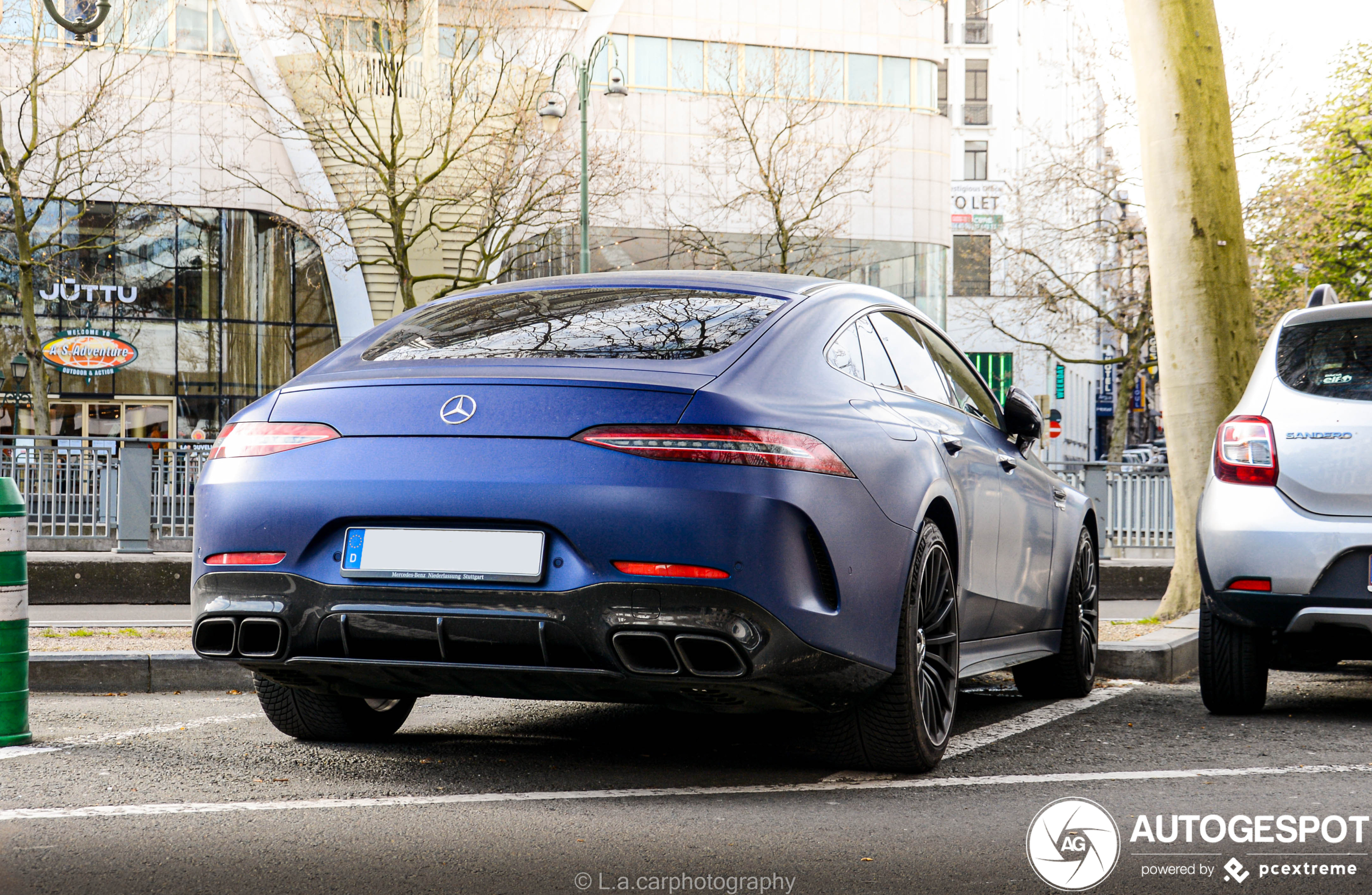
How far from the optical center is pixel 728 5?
37.8 meters

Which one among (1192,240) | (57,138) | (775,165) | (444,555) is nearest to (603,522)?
(444,555)

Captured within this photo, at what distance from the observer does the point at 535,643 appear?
3.64 m

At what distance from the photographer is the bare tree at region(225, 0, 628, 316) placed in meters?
24.4

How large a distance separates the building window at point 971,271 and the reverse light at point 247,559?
51.5m

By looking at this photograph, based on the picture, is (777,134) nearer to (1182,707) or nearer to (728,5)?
(728,5)

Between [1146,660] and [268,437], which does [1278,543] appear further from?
[268,437]

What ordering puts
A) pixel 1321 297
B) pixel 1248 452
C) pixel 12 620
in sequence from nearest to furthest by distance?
pixel 12 620 < pixel 1248 452 < pixel 1321 297

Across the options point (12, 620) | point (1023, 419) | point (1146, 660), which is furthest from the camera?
point (1146, 660)

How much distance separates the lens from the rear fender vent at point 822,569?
371cm

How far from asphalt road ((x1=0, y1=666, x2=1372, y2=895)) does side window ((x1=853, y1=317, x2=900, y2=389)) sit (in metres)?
1.26

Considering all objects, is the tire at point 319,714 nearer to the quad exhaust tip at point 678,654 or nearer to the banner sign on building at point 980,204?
the quad exhaust tip at point 678,654

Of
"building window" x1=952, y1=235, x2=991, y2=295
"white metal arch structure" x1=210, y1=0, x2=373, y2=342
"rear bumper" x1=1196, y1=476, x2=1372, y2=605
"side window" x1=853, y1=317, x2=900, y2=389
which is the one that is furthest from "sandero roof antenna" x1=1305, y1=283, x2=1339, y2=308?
"building window" x1=952, y1=235, x2=991, y2=295

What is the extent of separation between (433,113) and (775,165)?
10143 mm

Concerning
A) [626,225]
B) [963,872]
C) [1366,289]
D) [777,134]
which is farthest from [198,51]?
Answer: [963,872]
